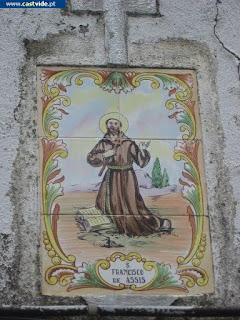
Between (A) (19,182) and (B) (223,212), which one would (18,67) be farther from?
(B) (223,212)

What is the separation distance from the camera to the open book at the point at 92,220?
705cm

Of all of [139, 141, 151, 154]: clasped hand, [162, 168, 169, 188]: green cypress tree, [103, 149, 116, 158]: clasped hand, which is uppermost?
[139, 141, 151, 154]: clasped hand

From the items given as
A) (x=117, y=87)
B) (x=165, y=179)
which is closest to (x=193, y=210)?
(x=165, y=179)

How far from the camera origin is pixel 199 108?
753cm

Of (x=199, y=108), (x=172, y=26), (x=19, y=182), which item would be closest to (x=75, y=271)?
(x=19, y=182)

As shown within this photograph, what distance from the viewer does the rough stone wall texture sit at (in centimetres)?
695

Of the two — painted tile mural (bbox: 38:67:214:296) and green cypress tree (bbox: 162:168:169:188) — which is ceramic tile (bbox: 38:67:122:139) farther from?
green cypress tree (bbox: 162:168:169:188)

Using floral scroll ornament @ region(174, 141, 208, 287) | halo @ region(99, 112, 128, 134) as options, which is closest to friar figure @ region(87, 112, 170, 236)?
halo @ region(99, 112, 128, 134)

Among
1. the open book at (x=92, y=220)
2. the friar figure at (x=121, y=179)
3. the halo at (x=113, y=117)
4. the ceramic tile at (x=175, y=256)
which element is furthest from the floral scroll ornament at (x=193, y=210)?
the open book at (x=92, y=220)

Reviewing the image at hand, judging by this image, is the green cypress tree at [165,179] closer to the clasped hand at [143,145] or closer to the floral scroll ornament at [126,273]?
the clasped hand at [143,145]

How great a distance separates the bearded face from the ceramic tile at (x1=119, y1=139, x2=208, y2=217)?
0.10m

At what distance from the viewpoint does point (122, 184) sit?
23.7ft

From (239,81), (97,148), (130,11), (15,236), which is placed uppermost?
(130,11)

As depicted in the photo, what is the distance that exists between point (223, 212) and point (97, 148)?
0.96 m
